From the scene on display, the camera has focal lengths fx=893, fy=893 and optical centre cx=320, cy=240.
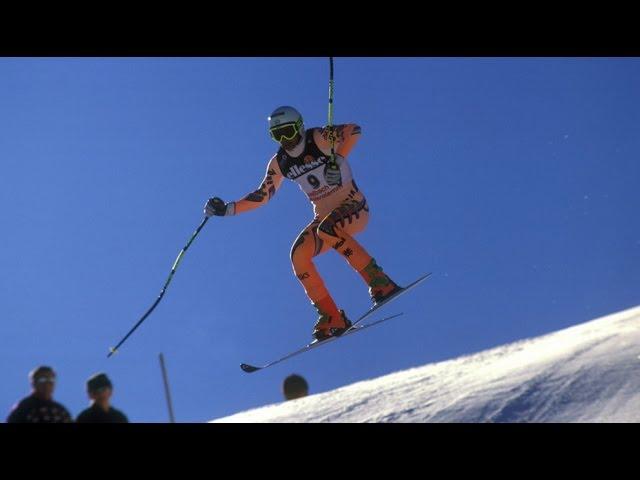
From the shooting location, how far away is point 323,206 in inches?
389

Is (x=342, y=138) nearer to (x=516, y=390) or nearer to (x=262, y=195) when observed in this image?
(x=262, y=195)

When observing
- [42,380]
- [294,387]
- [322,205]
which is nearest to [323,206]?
[322,205]

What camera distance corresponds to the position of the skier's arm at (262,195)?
9922 millimetres

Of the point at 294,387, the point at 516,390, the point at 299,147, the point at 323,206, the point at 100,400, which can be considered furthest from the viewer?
the point at 323,206

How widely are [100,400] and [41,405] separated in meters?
0.41

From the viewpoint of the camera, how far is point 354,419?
7070mm

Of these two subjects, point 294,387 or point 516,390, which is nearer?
point 516,390

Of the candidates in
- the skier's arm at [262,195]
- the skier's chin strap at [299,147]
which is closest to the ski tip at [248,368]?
the skier's arm at [262,195]

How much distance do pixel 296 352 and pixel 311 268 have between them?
961 millimetres

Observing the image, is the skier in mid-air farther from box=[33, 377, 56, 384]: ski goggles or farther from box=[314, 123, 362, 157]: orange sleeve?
box=[33, 377, 56, 384]: ski goggles

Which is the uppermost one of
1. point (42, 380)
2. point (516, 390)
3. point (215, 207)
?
point (215, 207)
